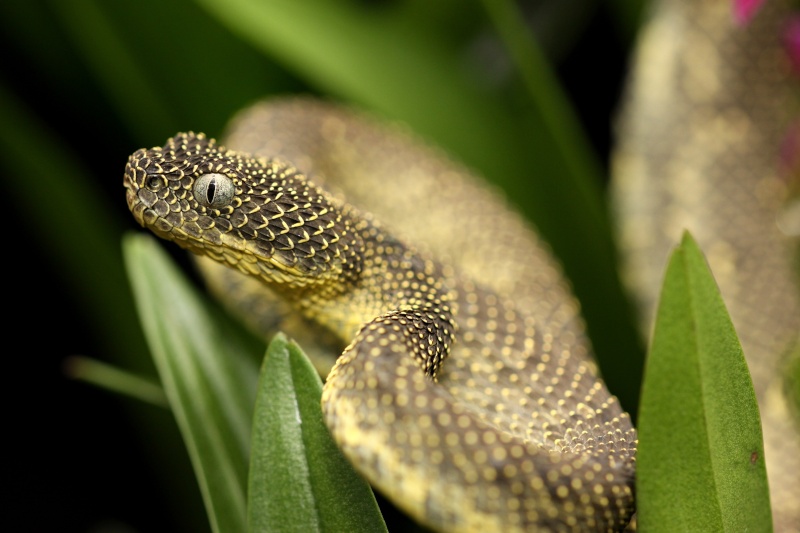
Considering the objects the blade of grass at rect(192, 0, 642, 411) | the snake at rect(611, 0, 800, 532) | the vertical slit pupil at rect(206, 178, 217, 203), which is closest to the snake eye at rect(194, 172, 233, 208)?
the vertical slit pupil at rect(206, 178, 217, 203)

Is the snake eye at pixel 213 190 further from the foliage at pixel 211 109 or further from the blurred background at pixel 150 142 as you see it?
the blurred background at pixel 150 142

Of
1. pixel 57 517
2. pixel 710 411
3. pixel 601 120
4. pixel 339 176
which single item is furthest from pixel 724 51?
pixel 57 517

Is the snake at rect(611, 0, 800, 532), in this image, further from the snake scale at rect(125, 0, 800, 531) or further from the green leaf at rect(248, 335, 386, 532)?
the green leaf at rect(248, 335, 386, 532)

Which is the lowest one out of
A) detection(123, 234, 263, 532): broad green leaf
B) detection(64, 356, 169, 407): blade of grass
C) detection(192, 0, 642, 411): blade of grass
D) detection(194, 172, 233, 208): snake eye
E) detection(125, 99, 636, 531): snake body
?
detection(64, 356, 169, 407): blade of grass

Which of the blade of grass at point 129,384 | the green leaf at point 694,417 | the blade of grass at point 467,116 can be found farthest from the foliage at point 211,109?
the green leaf at point 694,417

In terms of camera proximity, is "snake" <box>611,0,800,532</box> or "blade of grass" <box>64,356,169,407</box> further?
"snake" <box>611,0,800,532</box>

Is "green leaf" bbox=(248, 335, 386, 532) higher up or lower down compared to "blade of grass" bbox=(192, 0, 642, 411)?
lower down

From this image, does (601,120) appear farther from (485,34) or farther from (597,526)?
(597,526)
